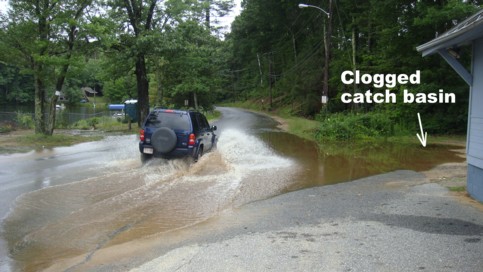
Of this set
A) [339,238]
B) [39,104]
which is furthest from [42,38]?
[339,238]

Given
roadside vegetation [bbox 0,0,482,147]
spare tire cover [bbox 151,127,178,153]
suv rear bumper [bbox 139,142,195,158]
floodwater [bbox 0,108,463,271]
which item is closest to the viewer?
floodwater [bbox 0,108,463,271]

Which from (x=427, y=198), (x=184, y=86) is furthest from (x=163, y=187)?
(x=184, y=86)

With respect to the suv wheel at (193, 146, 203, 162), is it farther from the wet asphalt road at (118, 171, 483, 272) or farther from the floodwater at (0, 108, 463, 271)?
the wet asphalt road at (118, 171, 483, 272)

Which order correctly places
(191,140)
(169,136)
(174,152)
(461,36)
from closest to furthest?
(461,36) < (169,136) < (174,152) < (191,140)

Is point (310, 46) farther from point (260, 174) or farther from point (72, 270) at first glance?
point (72, 270)

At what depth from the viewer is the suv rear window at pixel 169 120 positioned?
12.6 meters

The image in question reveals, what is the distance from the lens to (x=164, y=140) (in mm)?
12125

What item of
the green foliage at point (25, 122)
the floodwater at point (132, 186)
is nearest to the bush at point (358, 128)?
the floodwater at point (132, 186)

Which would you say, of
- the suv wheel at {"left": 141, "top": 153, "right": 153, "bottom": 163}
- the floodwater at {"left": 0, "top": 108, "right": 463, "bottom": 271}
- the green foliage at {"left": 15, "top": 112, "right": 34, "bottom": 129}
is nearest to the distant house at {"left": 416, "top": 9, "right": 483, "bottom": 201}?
the floodwater at {"left": 0, "top": 108, "right": 463, "bottom": 271}

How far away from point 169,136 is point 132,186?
2.25m

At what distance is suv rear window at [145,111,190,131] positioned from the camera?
41.2ft

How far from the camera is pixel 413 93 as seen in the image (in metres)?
23.8

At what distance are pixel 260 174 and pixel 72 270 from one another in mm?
7477

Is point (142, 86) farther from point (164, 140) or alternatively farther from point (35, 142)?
point (164, 140)
